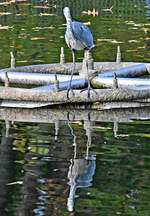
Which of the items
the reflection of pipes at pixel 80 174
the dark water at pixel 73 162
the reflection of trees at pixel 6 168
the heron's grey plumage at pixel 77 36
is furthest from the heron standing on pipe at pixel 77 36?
the reflection of pipes at pixel 80 174

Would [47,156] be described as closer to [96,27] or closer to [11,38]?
[11,38]

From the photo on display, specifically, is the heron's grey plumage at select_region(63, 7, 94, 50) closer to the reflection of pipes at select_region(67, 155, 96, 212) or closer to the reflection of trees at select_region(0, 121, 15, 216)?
the reflection of trees at select_region(0, 121, 15, 216)

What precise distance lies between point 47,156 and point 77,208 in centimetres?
197

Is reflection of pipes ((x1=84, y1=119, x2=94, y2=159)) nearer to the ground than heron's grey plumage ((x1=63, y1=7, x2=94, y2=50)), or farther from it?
nearer to the ground

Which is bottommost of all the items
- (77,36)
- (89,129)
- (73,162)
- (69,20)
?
(89,129)

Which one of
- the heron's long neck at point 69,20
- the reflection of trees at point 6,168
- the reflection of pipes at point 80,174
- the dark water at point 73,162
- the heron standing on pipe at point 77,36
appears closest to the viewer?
the dark water at point 73,162

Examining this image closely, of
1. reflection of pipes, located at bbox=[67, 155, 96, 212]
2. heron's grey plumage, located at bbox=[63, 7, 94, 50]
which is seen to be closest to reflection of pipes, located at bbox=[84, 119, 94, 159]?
reflection of pipes, located at bbox=[67, 155, 96, 212]

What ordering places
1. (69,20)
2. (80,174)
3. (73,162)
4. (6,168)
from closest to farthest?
(80,174)
(6,168)
(73,162)
(69,20)

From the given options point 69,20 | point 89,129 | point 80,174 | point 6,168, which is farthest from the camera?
point 69,20

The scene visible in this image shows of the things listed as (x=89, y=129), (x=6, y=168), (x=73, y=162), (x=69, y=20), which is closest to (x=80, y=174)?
(x=73, y=162)

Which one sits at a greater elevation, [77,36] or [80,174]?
[77,36]

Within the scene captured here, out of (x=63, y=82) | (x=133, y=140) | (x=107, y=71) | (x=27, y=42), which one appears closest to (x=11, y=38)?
(x=27, y=42)

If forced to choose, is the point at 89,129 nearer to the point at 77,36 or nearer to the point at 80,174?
the point at 77,36

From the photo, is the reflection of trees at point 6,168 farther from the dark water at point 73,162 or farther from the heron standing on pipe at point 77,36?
the heron standing on pipe at point 77,36
